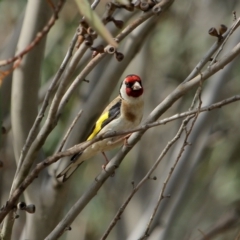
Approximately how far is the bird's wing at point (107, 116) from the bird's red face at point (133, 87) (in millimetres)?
69

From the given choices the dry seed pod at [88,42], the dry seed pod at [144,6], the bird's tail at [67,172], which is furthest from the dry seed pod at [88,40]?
the bird's tail at [67,172]

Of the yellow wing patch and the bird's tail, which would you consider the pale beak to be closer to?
the yellow wing patch

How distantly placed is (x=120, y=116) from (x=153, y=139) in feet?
4.78

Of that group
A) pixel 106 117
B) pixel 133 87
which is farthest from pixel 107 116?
pixel 133 87

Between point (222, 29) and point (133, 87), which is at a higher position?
point (133, 87)

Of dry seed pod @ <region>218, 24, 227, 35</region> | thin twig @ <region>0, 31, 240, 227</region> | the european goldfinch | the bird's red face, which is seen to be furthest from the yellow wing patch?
dry seed pod @ <region>218, 24, 227, 35</region>

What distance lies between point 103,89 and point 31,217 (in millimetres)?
692

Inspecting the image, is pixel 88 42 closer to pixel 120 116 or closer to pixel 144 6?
pixel 144 6

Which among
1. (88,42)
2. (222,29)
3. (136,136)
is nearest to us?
(88,42)

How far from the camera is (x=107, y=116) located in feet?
9.64

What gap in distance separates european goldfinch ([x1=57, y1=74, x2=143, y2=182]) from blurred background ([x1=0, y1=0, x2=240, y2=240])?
0.27ft

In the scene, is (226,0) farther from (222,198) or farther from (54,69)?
(222,198)

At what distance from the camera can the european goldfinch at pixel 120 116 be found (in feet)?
9.52

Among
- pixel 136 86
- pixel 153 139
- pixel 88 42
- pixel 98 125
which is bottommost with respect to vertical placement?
pixel 88 42
